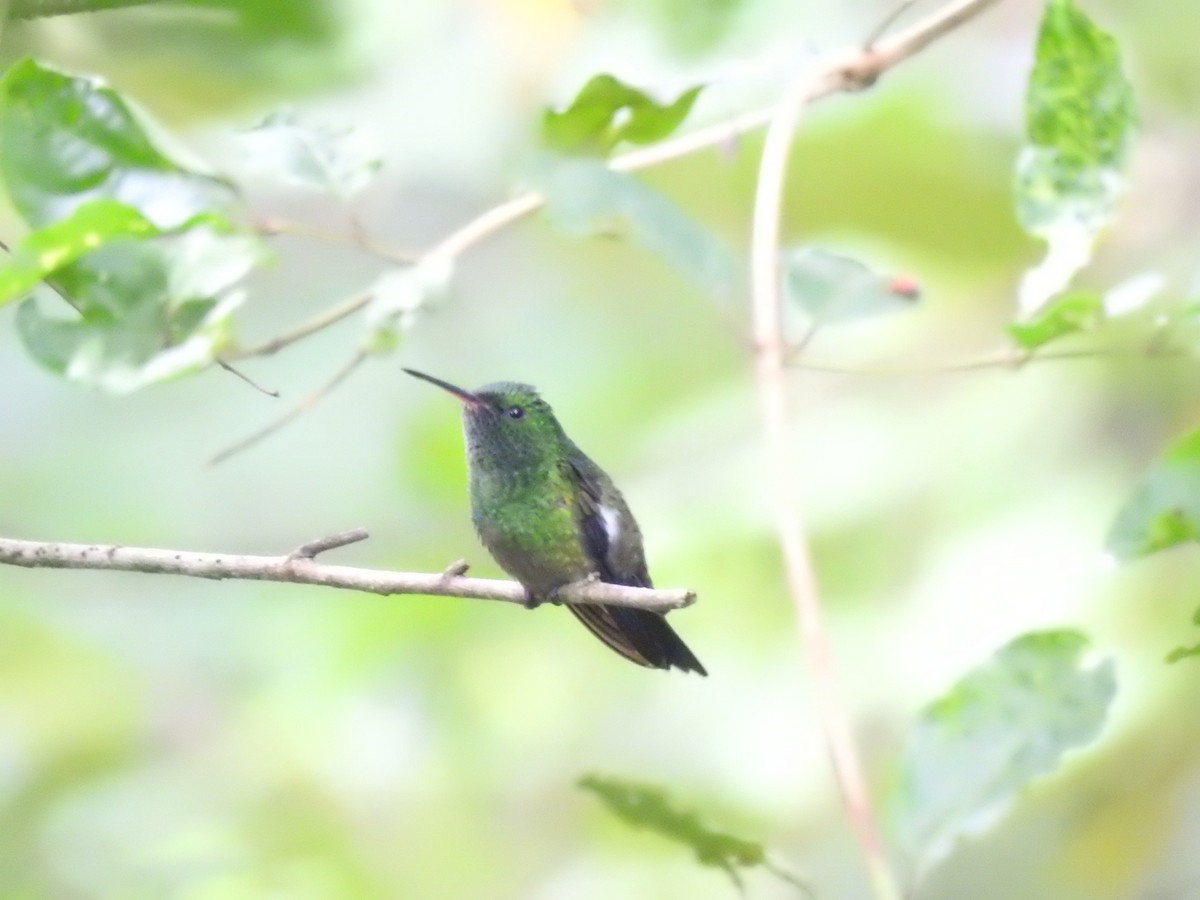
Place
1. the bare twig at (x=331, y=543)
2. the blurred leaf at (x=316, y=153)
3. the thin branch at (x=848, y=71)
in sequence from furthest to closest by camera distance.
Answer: the thin branch at (x=848, y=71)
the blurred leaf at (x=316, y=153)
the bare twig at (x=331, y=543)

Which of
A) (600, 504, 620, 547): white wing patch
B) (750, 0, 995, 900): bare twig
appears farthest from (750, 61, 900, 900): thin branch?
(600, 504, 620, 547): white wing patch

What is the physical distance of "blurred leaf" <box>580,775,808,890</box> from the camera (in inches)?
37.6

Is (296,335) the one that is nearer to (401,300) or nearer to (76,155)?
(401,300)

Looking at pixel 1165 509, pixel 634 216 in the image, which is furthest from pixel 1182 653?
pixel 634 216

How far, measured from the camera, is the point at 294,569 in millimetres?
841

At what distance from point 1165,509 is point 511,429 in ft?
1.66

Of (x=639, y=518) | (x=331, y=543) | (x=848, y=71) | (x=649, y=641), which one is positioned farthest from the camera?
(x=639, y=518)

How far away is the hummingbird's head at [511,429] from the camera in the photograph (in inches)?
45.1

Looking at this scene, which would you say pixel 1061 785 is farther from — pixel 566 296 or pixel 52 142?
pixel 52 142

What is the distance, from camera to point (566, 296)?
2.54m

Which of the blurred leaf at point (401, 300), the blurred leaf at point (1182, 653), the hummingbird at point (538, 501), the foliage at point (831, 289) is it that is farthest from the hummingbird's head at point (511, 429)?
the blurred leaf at point (1182, 653)

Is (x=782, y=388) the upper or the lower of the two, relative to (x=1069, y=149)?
lower

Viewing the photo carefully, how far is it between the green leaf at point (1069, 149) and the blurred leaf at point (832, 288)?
4.9 inches

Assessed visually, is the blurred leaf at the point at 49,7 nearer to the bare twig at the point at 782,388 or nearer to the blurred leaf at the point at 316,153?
the blurred leaf at the point at 316,153
